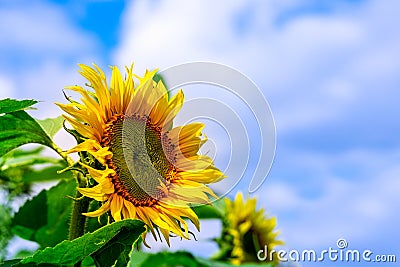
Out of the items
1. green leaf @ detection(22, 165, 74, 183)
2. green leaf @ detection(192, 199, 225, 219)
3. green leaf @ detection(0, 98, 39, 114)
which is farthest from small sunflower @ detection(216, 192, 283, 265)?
green leaf @ detection(0, 98, 39, 114)

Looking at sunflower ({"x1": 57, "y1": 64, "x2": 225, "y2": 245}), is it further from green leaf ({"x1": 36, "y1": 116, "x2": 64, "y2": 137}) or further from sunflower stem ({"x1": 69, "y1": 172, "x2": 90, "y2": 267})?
green leaf ({"x1": 36, "y1": 116, "x2": 64, "y2": 137})

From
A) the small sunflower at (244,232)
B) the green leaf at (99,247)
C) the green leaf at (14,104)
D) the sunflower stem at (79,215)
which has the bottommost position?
the green leaf at (99,247)

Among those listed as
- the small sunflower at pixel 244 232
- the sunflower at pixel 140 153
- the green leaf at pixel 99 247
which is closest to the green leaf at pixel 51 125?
the sunflower at pixel 140 153

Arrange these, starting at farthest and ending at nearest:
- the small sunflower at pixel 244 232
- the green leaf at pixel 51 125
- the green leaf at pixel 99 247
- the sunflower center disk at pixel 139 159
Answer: the small sunflower at pixel 244 232 < the green leaf at pixel 51 125 < the sunflower center disk at pixel 139 159 < the green leaf at pixel 99 247

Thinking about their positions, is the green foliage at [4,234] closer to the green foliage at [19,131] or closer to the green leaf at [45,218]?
the green leaf at [45,218]

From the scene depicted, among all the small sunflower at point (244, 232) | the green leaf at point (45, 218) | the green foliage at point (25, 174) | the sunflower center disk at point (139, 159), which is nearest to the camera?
the sunflower center disk at point (139, 159)
